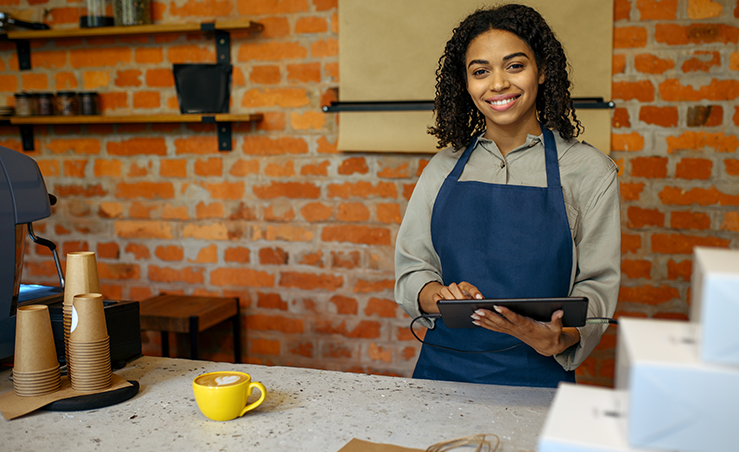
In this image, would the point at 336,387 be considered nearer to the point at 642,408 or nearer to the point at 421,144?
the point at 642,408

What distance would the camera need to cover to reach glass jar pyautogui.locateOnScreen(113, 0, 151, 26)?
7.84ft

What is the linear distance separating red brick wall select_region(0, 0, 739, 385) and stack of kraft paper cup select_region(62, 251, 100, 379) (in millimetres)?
1306

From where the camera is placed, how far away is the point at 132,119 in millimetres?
2354

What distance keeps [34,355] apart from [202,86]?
1.53 m

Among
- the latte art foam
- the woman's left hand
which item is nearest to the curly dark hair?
the woman's left hand

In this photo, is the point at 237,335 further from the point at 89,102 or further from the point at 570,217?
the point at 570,217

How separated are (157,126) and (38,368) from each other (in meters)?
1.64

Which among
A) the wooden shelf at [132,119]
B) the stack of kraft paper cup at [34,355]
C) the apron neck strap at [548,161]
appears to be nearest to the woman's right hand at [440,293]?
the apron neck strap at [548,161]

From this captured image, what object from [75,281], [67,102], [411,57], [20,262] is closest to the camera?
[75,281]

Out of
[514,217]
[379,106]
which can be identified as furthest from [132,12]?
[514,217]

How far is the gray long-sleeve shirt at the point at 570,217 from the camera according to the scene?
50.8 inches

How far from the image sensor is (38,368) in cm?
105

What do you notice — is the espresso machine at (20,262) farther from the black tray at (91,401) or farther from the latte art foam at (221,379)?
the latte art foam at (221,379)

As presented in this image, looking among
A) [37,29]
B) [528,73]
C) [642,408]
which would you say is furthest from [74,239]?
[642,408]
